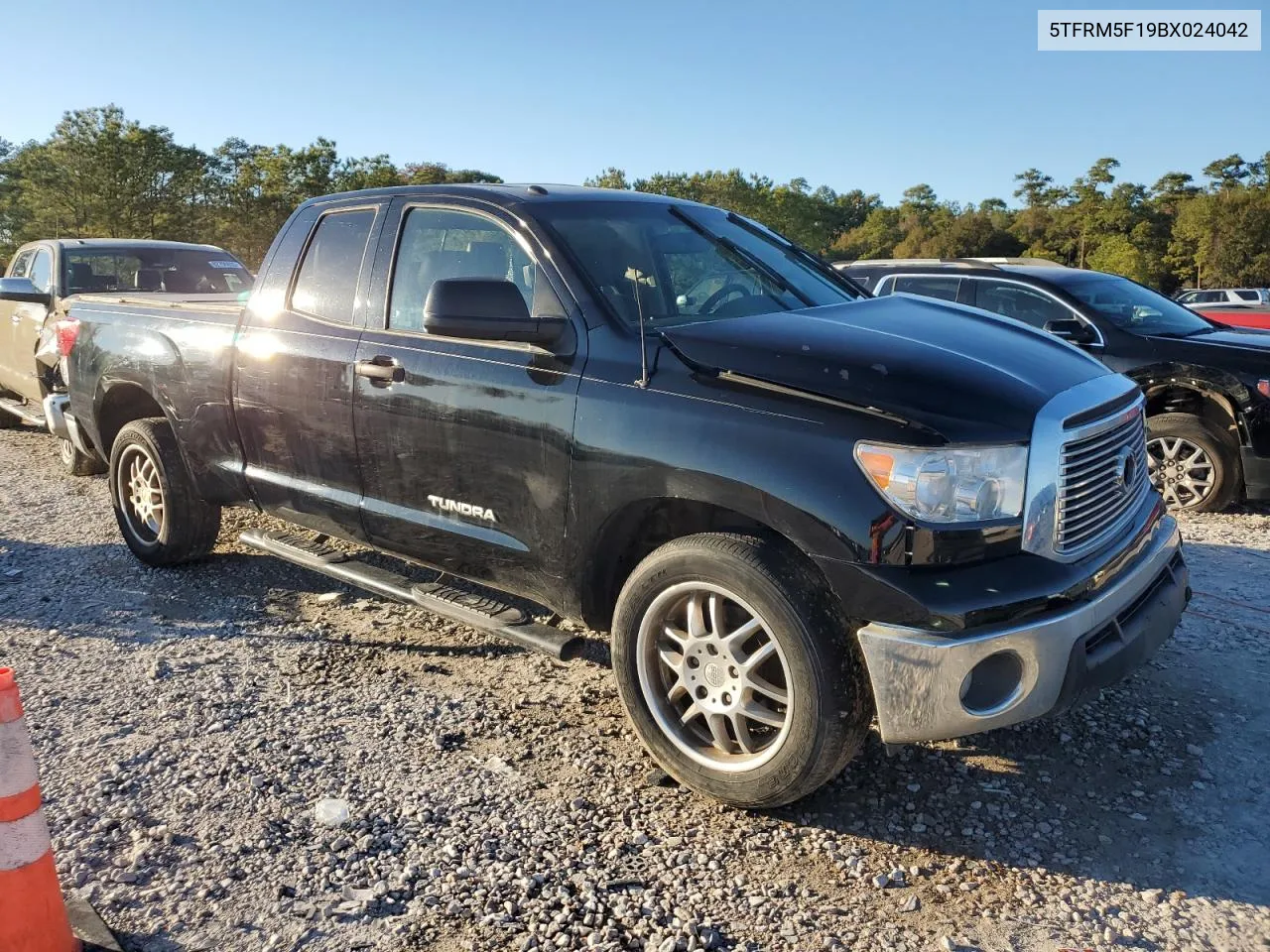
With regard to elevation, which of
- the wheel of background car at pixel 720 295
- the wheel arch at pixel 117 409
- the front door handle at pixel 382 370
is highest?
the wheel of background car at pixel 720 295

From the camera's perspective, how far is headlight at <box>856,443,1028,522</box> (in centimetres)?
270

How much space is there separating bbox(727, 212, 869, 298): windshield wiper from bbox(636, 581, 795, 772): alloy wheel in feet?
6.28

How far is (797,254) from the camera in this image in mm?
4547

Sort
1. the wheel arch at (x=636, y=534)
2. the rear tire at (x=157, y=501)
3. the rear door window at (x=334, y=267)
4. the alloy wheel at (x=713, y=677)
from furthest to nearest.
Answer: the rear tire at (x=157, y=501), the rear door window at (x=334, y=267), the wheel arch at (x=636, y=534), the alloy wheel at (x=713, y=677)

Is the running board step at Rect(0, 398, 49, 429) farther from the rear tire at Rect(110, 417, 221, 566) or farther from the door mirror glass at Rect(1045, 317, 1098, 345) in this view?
the door mirror glass at Rect(1045, 317, 1098, 345)

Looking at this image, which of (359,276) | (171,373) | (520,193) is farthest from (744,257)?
(171,373)

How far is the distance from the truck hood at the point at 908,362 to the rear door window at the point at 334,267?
175 cm

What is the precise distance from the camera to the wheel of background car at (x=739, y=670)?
2805 millimetres

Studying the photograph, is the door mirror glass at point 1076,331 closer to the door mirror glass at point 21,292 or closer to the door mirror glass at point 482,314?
the door mirror glass at point 482,314

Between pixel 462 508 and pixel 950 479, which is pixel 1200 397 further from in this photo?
pixel 462 508

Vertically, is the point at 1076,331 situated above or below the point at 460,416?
above

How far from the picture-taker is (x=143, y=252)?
899cm

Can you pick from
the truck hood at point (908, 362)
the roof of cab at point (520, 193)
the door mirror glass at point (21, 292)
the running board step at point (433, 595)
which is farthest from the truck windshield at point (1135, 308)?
the door mirror glass at point (21, 292)

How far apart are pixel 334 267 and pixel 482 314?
141cm
